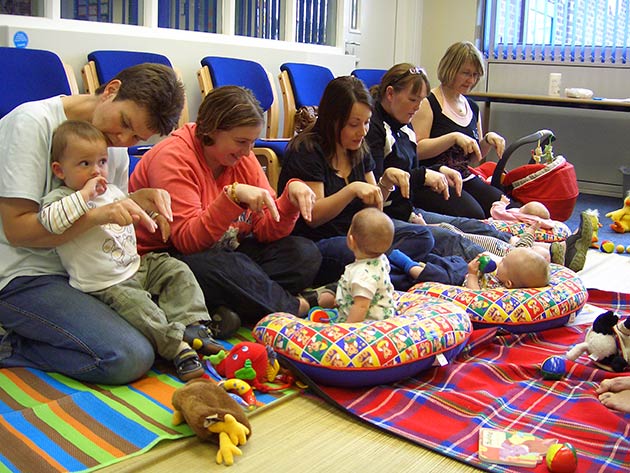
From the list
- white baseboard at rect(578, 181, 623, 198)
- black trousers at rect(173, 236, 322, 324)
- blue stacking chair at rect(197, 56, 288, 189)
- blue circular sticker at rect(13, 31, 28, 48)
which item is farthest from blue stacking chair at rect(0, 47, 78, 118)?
white baseboard at rect(578, 181, 623, 198)

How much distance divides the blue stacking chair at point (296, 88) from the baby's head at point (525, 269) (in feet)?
8.02

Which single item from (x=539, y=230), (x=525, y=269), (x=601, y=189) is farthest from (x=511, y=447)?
(x=601, y=189)

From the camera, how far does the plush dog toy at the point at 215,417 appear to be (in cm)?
152

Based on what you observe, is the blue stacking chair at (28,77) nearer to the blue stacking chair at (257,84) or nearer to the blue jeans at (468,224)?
the blue stacking chair at (257,84)

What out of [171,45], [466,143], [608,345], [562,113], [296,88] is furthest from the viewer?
[562,113]

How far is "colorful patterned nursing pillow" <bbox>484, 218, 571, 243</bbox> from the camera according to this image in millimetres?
3260

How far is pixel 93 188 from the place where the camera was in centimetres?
179

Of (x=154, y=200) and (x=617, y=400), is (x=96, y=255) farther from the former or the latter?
(x=617, y=400)

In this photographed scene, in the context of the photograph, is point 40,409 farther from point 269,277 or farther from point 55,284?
point 269,277

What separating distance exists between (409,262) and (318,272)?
331 millimetres

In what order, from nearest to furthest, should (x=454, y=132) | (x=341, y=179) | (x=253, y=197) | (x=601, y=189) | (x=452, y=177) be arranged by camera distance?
(x=253, y=197)
(x=341, y=179)
(x=452, y=177)
(x=454, y=132)
(x=601, y=189)

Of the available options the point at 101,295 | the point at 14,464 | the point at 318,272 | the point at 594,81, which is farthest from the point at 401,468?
the point at 594,81

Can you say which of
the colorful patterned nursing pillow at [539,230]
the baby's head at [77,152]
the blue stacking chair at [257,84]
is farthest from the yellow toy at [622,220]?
the baby's head at [77,152]

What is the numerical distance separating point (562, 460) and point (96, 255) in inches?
48.3
